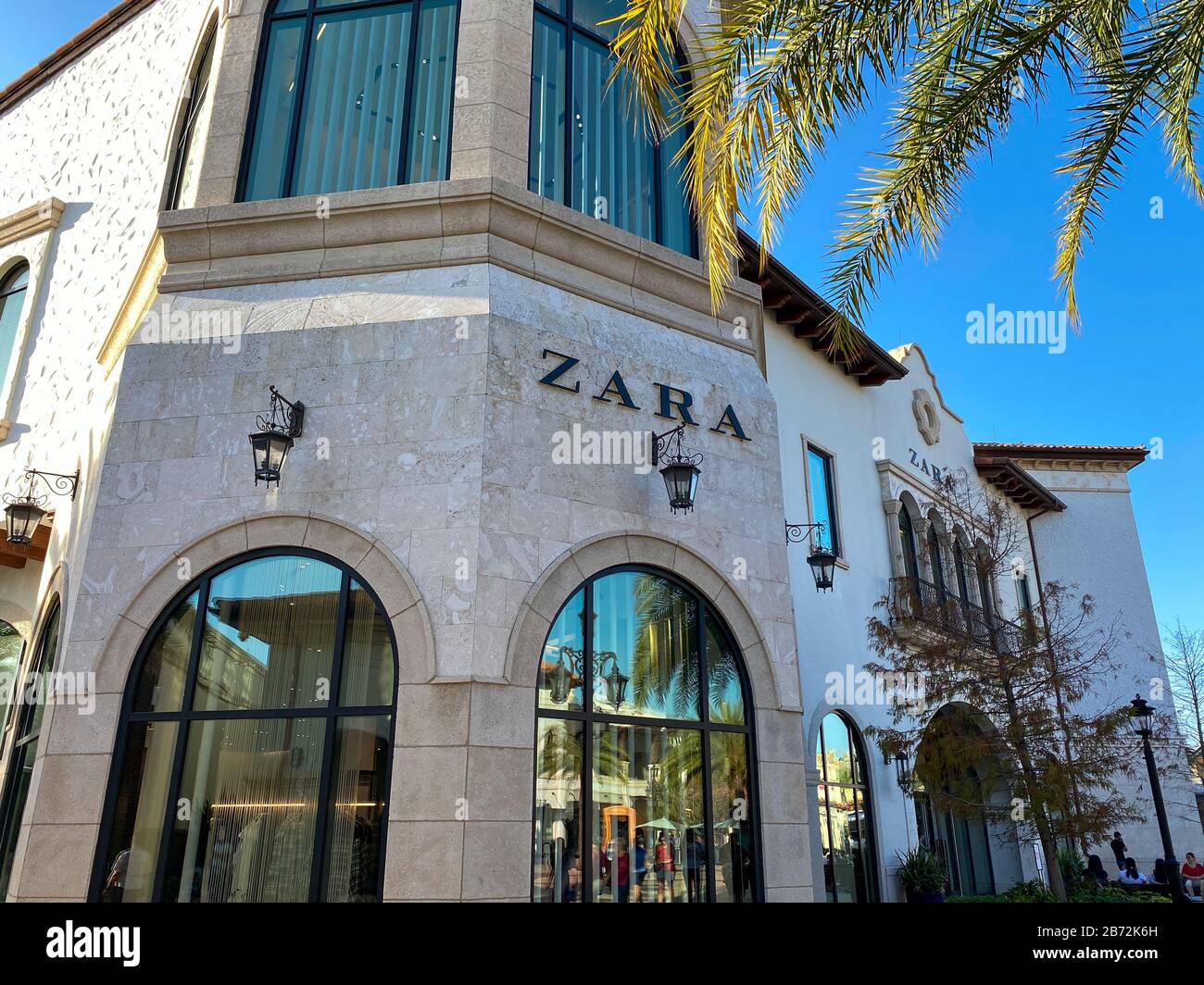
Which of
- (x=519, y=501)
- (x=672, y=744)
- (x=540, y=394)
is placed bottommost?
(x=672, y=744)

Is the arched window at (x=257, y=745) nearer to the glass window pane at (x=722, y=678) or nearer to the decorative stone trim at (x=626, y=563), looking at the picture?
the decorative stone trim at (x=626, y=563)

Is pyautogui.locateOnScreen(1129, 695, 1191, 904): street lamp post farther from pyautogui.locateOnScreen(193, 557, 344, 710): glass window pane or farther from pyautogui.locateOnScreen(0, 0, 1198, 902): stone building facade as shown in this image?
pyautogui.locateOnScreen(193, 557, 344, 710): glass window pane

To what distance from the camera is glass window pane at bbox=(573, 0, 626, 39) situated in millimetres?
11555

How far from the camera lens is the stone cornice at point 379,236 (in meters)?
9.72

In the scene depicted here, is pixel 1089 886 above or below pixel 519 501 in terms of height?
below

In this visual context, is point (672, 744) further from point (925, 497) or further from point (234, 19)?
point (925, 497)

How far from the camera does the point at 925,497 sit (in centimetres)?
2136

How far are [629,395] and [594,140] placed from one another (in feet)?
11.4

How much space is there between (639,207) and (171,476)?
6.22 meters

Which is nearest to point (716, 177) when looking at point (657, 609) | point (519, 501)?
point (519, 501)

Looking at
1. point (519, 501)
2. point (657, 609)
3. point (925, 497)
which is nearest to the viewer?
point (519, 501)

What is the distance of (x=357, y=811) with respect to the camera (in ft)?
25.8

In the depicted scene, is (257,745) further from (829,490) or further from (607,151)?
(829,490)

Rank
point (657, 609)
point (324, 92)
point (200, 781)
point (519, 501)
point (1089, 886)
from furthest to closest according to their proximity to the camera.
→ point (1089, 886), point (324, 92), point (657, 609), point (519, 501), point (200, 781)
